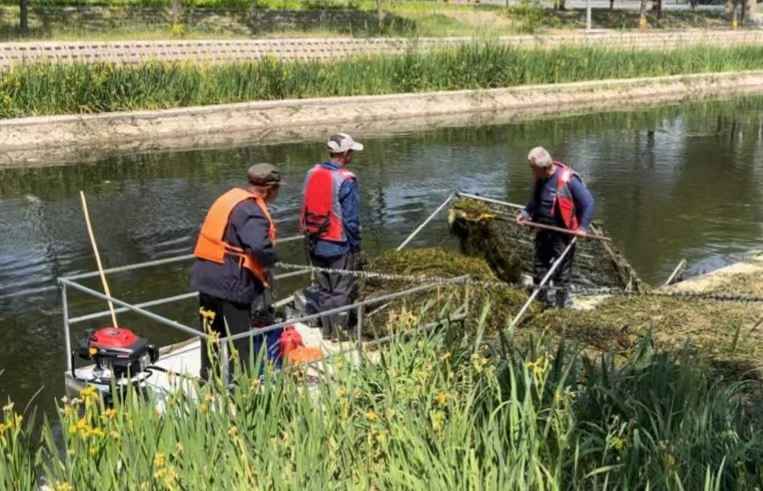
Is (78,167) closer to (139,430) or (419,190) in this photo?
(419,190)

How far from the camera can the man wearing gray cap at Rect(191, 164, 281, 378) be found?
21.2 ft

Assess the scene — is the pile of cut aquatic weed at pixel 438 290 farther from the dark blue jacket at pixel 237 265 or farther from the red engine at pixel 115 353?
the red engine at pixel 115 353

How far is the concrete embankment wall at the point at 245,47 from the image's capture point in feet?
85.0

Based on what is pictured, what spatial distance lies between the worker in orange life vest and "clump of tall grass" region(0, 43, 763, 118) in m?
16.2

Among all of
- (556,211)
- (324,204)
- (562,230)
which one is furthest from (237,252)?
(556,211)

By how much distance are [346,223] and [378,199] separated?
931cm

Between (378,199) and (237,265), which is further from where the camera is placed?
(378,199)

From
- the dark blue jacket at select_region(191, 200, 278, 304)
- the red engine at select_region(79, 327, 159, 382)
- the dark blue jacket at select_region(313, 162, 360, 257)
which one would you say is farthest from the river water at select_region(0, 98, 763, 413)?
the dark blue jacket at select_region(191, 200, 278, 304)

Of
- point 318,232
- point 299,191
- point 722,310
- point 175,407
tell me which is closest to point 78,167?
point 299,191

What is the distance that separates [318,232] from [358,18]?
37657 millimetres

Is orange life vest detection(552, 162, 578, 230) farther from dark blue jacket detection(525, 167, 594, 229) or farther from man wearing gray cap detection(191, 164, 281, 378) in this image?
man wearing gray cap detection(191, 164, 281, 378)

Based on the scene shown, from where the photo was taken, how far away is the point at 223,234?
6.52 meters

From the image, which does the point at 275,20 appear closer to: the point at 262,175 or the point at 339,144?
the point at 339,144

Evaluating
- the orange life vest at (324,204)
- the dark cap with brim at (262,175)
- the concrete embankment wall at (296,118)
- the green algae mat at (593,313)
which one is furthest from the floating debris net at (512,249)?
the concrete embankment wall at (296,118)
